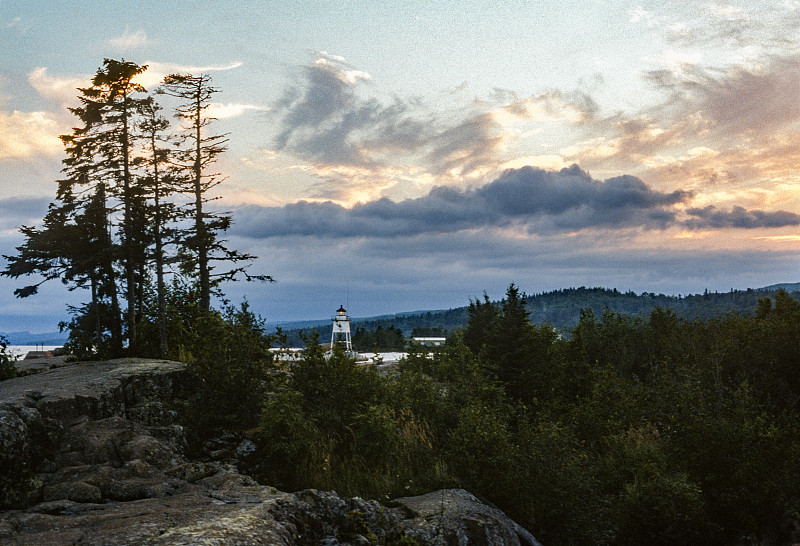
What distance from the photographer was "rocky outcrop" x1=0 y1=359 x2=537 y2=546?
5859mm

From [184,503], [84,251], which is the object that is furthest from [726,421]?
[84,251]

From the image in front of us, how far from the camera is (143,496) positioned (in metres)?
7.91

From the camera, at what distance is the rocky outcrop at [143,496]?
586 cm

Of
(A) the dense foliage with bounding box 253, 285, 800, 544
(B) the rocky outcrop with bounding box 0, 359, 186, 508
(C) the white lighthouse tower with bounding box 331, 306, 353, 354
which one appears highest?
(C) the white lighthouse tower with bounding box 331, 306, 353, 354

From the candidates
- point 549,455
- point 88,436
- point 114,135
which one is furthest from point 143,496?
point 114,135

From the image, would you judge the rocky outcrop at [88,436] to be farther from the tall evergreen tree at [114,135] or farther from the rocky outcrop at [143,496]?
the tall evergreen tree at [114,135]

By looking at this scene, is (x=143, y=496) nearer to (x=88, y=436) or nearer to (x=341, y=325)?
(x=88, y=436)

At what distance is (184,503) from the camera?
7.12m

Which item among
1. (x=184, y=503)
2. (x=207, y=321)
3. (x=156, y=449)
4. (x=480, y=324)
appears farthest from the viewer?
(x=480, y=324)

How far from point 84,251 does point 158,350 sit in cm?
506

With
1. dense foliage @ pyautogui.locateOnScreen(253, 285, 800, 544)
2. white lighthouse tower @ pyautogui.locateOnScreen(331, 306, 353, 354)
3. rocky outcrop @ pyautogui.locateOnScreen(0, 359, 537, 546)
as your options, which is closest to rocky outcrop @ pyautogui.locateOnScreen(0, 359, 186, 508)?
rocky outcrop @ pyautogui.locateOnScreen(0, 359, 537, 546)

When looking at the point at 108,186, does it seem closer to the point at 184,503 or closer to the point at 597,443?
the point at 184,503

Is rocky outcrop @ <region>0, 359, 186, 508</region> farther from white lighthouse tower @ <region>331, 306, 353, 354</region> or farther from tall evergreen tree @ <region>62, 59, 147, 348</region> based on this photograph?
white lighthouse tower @ <region>331, 306, 353, 354</region>

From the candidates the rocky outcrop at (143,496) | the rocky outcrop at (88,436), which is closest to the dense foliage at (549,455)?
the rocky outcrop at (143,496)
